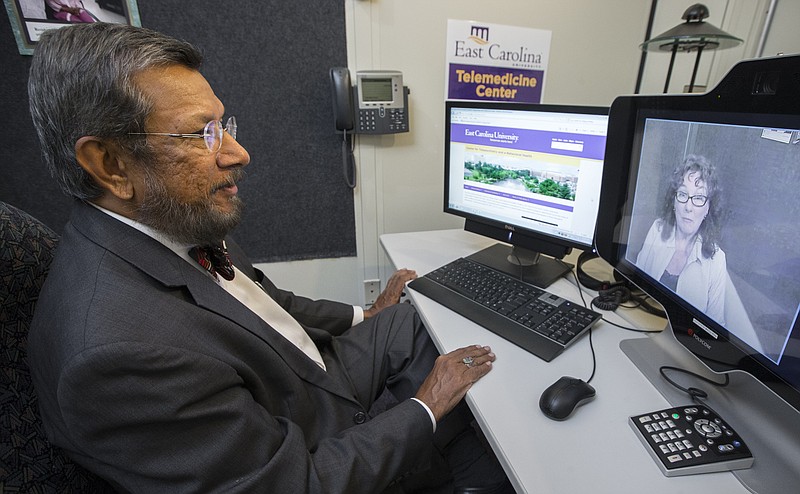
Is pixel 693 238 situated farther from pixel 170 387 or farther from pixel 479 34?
pixel 479 34

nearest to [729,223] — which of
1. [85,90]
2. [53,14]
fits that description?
[85,90]

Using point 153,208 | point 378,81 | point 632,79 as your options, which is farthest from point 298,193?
point 632,79

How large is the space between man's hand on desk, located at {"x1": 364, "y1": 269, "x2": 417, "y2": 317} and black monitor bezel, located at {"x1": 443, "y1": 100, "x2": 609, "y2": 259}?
10.0 inches

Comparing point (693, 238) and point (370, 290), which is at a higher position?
point (693, 238)

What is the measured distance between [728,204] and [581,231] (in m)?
0.40

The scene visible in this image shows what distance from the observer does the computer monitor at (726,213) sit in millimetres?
450

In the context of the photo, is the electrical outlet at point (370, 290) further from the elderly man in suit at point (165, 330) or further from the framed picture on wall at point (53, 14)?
the framed picture on wall at point (53, 14)

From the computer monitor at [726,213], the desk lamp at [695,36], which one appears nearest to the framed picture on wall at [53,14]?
the computer monitor at [726,213]

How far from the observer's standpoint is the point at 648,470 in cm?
50

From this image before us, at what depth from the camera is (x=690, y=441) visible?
20.2 inches

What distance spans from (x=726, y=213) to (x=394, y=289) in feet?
2.63

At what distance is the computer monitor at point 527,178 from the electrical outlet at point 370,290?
495 millimetres

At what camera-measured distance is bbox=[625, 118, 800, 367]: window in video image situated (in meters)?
0.45

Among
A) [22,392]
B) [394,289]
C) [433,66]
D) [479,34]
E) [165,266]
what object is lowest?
[394,289]
